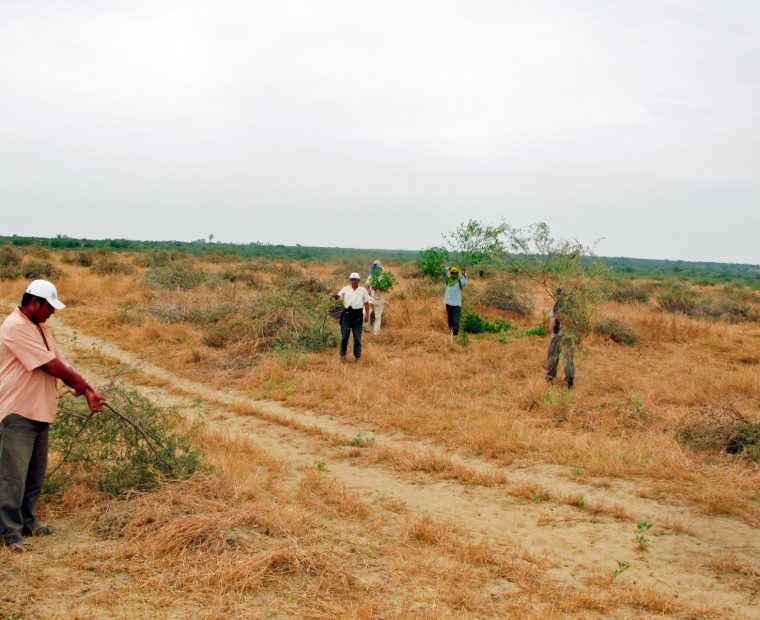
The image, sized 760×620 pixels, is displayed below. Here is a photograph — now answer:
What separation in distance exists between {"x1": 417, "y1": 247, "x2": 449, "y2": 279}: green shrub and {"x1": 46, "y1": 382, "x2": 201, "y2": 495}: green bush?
10396 millimetres

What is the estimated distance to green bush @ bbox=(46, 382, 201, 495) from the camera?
5.18 metres

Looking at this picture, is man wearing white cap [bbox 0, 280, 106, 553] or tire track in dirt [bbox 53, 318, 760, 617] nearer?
man wearing white cap [bbox 0, 280, 106, 553]

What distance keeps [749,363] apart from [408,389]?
730 centimetres

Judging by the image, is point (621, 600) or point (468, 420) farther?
point (468, 420)

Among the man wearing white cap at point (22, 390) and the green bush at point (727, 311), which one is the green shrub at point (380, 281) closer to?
the man wearing white cap at point (22, 390)

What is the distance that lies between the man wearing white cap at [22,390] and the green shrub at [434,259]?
1148cm

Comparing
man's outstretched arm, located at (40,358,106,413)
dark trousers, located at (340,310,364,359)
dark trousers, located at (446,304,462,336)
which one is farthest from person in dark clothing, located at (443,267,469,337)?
man's outstretched arm, located at (40,358,106,413)

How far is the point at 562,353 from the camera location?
10.0m

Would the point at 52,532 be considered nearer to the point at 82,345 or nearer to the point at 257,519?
the point at 257,519

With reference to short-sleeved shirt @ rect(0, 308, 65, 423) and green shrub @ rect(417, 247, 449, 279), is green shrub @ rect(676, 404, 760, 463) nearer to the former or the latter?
short-sleeved shirt @ rect(0, 308, 65, 423)

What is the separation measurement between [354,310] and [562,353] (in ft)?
11.8

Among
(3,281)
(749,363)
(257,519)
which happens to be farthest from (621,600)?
(3,281)

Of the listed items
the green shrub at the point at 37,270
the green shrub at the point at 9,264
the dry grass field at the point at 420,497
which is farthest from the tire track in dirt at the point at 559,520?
the green shrub at the point at 9,264

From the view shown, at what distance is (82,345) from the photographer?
1304 cm
